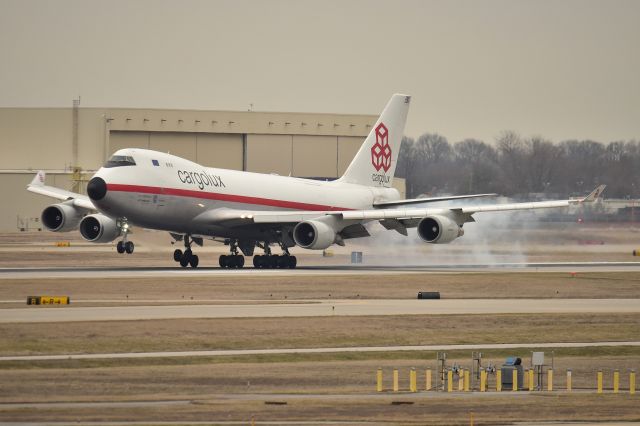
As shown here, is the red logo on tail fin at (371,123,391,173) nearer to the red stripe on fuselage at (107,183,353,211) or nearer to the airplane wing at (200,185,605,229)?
the red stripe on fuselage at (107,183,353,211)

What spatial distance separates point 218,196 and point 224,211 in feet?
2.95

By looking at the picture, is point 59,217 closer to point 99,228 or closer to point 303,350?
point 99,228

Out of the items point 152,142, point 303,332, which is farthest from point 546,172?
point 303,332

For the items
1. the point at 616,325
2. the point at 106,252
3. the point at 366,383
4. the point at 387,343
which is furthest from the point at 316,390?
the point at 106,252

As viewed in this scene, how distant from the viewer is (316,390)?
30.7 meters

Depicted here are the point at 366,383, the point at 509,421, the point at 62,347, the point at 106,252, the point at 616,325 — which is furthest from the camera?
the point at 106,252

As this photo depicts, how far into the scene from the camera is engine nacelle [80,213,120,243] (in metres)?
70.4

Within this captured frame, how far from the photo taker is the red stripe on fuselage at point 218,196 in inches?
2576

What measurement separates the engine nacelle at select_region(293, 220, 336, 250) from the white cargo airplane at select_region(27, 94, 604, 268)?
5 cm

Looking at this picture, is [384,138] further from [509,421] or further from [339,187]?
[509,421]

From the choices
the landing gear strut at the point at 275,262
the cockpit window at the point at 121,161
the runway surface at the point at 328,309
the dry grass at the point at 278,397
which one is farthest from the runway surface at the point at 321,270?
the dry grass at the point at 278,397

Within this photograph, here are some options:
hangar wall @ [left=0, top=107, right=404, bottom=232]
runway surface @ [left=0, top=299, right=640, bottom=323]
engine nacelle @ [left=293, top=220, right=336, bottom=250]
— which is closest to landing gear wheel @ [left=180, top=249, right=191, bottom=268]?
engine nacelle @ [left=293, top=220, right=336, bottom=250]

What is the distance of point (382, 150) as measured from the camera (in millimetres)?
83438

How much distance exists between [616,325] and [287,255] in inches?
1200
